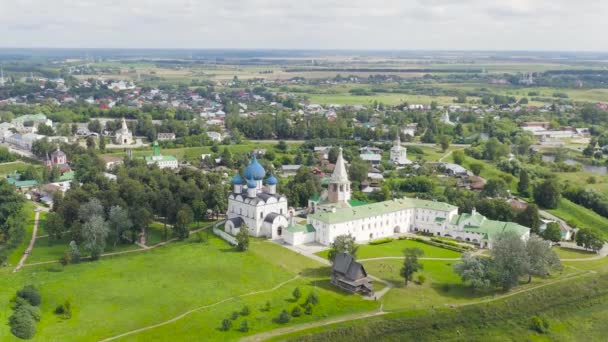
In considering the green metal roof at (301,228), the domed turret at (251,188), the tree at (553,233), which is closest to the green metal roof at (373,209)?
the green metal roof at (301,228)

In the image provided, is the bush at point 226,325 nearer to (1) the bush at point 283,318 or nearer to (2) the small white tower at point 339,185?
(1) the bush at point 283,318

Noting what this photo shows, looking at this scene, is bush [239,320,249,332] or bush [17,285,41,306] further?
bush [17,285,41,306]

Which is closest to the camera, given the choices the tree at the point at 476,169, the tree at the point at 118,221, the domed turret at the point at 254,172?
the tree at the point at 118,221

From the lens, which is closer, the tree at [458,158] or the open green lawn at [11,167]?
the open green lawn at [11,167]

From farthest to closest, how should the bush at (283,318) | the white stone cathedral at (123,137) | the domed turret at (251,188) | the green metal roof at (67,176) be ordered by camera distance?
the white stone cathedral at (123,137)
the green metal roof at (67,176)
the domed turret at (251,188)
the bush at (283,318)

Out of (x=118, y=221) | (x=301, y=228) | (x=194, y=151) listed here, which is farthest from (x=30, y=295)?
(x=194, y=151)

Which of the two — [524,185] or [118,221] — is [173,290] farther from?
[524,185]

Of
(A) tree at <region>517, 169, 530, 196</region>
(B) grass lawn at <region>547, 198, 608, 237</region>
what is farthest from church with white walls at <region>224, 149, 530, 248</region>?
(A) tree at <region>517, 169, 530, 196</region>

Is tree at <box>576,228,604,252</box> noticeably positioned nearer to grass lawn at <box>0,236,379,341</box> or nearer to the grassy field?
the grassy field
